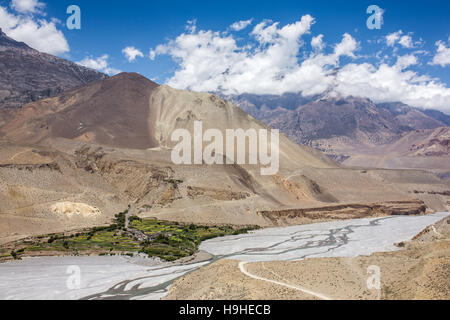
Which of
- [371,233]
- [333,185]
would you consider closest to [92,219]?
[371,233]

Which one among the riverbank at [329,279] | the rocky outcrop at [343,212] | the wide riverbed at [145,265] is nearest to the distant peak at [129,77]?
the rocky outcrop at [343,212]

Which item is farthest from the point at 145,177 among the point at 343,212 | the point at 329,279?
the point at 329,279

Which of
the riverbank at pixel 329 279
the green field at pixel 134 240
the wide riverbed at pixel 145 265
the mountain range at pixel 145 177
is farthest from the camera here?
the mountain range at pixel 145 177

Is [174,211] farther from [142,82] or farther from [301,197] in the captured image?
[142,82]

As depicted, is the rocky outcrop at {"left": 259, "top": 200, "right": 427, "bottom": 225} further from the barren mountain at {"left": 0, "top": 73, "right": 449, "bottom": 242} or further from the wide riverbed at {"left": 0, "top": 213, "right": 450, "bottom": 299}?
the wide riverbed at {"left": 0, "top": 213, "right": 450, "bottom": 299}

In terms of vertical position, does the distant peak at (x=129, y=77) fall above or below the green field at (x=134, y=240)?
above

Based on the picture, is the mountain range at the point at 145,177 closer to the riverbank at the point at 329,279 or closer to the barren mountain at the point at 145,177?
the barren mountain at the point at 145,177
